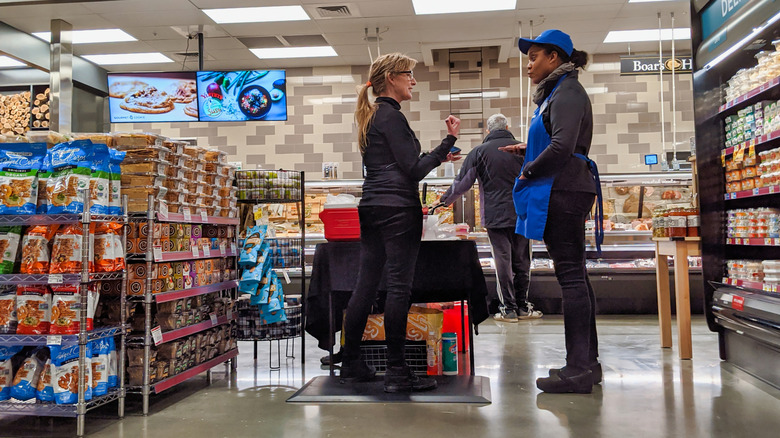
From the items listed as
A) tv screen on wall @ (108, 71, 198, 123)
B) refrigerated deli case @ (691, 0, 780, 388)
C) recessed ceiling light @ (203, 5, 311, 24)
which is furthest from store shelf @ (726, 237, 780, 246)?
tv screen on wall @ (108, 71, 198, 123)

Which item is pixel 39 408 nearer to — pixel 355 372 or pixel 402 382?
pixel 355 372

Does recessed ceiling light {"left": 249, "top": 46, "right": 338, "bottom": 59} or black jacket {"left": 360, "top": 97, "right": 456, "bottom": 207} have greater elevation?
recessed ceiling light {"left": 249, "top": 46, "right": 338, "bottom": 59}

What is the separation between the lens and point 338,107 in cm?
945

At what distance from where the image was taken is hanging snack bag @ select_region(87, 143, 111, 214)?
2742mm

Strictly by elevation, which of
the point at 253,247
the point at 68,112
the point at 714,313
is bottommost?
the point at 714,313

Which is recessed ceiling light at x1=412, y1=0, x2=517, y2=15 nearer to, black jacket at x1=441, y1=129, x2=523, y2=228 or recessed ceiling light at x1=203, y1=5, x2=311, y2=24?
recessed ceiling light at x1=203, y1=5, x2=311, y2=24

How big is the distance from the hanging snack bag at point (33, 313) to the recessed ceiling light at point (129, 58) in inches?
273

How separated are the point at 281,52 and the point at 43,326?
684cm

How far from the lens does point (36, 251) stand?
8.90ft

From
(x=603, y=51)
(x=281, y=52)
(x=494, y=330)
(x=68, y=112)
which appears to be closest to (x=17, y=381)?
(x=494, y=330)

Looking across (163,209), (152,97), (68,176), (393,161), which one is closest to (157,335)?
(163,209)

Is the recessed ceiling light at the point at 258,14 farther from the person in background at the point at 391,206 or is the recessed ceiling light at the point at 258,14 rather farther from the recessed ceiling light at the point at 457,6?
the person in background at the point at 391,206

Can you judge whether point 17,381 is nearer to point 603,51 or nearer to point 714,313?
point 714,313

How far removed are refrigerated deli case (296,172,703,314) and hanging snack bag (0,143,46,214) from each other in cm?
337
